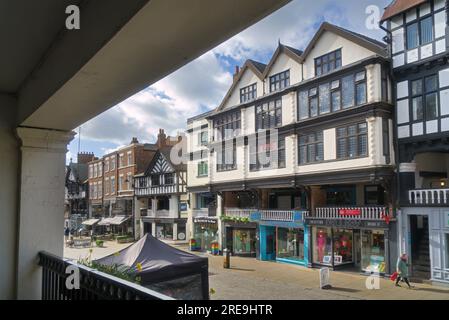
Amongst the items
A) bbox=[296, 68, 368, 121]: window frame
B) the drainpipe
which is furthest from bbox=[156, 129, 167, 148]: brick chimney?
the drainpipe

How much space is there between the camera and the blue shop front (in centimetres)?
1966

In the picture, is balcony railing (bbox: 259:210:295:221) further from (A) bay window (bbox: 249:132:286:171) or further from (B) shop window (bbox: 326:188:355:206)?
(A) bay window (bbox: 249:132:286:171)

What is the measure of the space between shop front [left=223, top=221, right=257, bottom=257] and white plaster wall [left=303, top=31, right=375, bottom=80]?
29.3 ft

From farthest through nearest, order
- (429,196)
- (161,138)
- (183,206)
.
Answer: (161,138)
(183,206)
(429,196)

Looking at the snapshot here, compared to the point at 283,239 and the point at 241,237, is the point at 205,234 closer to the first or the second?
the point at 241,237

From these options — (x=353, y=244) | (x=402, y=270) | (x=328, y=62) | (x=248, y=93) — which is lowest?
(x=402, y=270)

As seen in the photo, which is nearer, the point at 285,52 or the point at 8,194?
the point at 8,194

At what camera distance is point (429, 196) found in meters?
15.1

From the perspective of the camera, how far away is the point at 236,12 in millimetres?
1745

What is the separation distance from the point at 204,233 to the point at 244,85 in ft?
33.2

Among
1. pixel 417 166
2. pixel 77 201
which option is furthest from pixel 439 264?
pixel 77 201

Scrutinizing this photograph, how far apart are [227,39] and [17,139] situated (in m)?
3.04

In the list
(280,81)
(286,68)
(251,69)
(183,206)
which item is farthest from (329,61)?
(183,206)

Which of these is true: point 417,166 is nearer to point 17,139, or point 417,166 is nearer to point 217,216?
point 217,216
